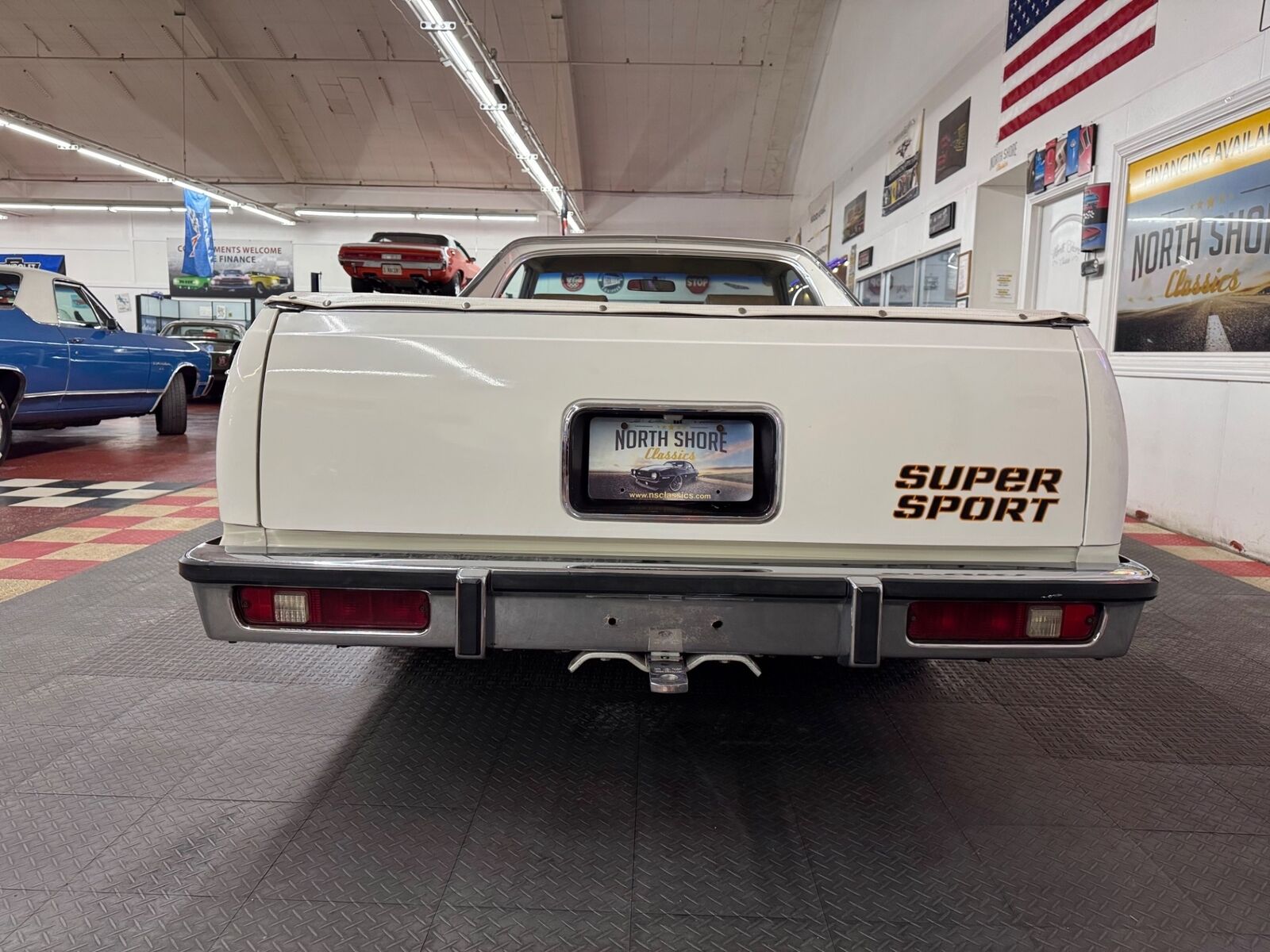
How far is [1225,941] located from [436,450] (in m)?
1.73

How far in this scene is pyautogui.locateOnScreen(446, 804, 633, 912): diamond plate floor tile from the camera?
1496mm

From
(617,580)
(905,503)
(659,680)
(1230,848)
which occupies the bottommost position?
(1230,848)

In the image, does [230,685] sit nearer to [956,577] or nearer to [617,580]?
[617,580]

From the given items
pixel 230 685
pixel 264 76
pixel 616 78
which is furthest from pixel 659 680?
pixel 264 76

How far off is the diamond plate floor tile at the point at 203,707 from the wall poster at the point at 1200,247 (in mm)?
4916

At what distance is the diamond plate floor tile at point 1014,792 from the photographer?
1.79m

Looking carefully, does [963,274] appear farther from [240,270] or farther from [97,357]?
[240,270]

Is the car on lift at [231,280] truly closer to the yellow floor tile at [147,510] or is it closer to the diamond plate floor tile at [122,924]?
the yellow floor tile at [147,510]

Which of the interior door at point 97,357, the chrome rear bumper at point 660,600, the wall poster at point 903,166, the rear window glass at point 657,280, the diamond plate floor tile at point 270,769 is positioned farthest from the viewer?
the wall poster at point 903,166

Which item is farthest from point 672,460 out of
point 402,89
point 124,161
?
point 402,89

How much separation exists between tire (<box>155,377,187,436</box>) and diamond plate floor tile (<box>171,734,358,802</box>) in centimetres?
795

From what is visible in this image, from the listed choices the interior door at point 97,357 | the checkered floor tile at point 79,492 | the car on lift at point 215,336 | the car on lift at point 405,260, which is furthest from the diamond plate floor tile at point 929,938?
the car on lift at point 215,336

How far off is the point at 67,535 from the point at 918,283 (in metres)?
8.68

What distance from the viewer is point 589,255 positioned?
309 cm
